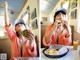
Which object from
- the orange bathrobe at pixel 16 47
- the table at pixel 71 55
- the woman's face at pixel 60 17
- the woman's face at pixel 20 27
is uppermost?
the woman's face at pixel 60 17

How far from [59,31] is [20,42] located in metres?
0.46

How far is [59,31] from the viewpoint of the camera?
1.50 m

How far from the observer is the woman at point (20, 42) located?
1175mm

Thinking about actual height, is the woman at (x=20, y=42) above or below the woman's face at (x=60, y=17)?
below

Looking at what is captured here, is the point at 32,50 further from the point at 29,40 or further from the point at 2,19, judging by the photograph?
the point at 2,19

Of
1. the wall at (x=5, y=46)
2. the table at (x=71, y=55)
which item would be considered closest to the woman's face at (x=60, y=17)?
the table at (x=71, y=55)

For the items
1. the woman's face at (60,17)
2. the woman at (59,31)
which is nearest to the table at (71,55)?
the woman at (59,31)

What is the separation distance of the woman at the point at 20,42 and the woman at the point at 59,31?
0.24m

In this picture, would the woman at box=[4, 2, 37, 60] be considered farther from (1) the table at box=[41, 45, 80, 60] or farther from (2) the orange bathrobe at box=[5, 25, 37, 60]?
(1) the table at box=[41, 45, 80, 60]

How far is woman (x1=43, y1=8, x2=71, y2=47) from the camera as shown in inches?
57.4

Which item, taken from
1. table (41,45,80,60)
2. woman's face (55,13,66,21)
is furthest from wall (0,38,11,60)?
woman's face (55,13,66,21)

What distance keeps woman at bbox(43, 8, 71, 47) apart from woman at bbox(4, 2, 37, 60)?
24 centimetres

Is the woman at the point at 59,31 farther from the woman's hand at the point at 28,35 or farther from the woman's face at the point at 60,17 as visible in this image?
the woman's hand at the point at 28,35

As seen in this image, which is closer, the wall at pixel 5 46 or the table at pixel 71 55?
the wall at pixel 5 46
